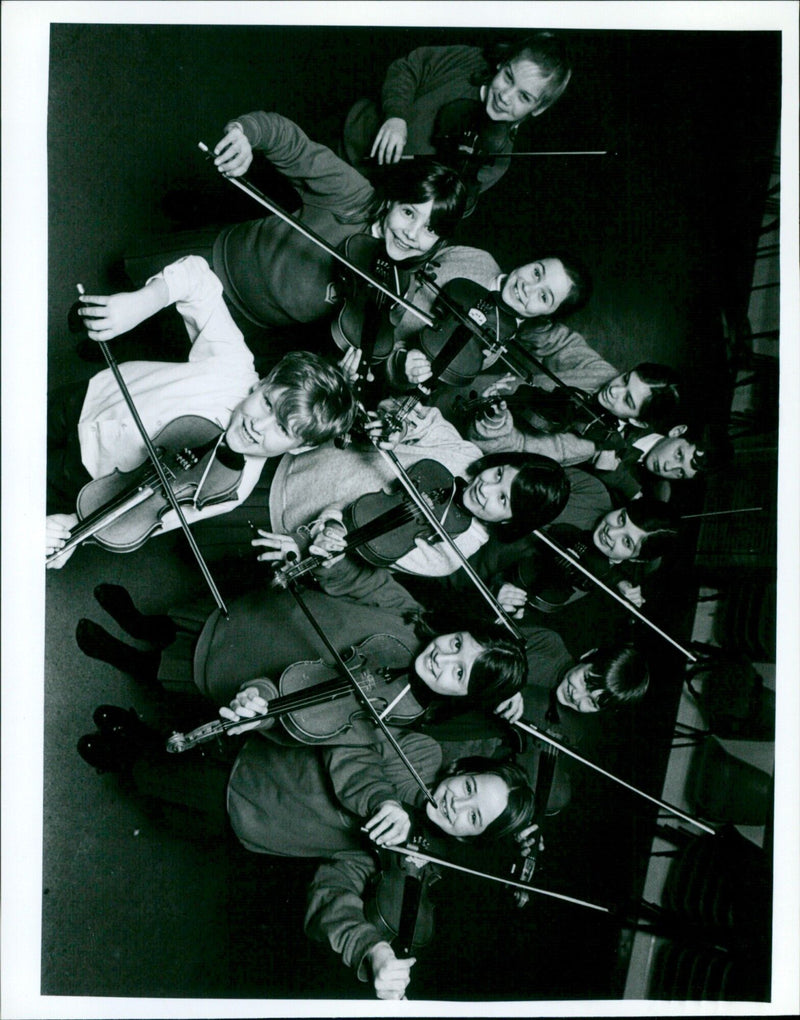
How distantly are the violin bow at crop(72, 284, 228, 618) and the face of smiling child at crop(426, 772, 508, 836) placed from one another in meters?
0.61

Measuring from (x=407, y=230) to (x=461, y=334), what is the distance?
24 centimetres

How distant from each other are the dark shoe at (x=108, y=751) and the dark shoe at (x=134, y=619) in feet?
0.74

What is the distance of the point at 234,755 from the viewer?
201 cm

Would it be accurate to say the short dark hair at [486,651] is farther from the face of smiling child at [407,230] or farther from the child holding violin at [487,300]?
the face of smiling child at [407,230]

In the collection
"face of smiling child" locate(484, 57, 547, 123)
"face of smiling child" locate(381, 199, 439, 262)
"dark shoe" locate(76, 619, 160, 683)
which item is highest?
"face of smiling child" locate(484, 57, 547, 123)

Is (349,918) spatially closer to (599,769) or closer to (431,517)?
(599,769)

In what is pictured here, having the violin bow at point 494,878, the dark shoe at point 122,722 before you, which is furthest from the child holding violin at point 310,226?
the violin bow at point 494,878

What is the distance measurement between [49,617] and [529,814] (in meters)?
1.13

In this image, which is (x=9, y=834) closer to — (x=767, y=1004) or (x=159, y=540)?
Answer: (x=159, y=540)

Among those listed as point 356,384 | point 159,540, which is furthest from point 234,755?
point 356,384

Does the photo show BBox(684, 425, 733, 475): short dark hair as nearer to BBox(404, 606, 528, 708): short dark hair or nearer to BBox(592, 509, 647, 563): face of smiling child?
BBox(592, 509, 647, 563): face of smiling child

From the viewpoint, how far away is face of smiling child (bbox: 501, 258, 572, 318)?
198 centimetres

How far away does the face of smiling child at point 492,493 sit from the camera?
1.96 m

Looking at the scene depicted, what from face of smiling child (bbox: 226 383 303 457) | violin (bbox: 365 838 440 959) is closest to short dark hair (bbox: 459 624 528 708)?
violin (bbox: 365 838 440 959)
